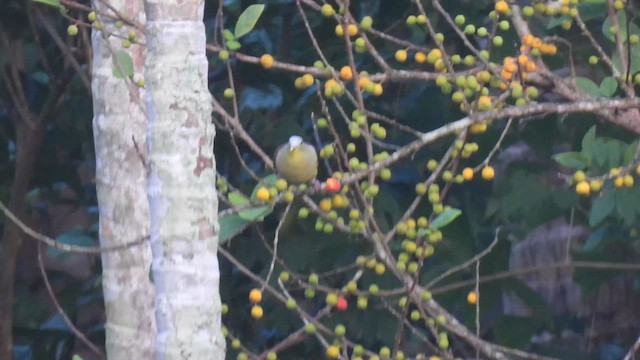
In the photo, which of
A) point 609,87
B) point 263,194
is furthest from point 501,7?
point 263,194

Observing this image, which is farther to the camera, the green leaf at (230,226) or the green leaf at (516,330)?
the green leaf at (516,330)

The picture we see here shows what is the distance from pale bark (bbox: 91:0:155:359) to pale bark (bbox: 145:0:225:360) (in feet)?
1.58

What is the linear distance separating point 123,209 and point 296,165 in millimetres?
313

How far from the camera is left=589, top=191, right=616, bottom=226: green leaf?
84.0 inches

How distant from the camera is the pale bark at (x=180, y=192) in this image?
1.32m

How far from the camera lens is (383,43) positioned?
2.85m

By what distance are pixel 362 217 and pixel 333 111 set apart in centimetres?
87

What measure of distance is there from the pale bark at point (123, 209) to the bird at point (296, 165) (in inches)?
9.6

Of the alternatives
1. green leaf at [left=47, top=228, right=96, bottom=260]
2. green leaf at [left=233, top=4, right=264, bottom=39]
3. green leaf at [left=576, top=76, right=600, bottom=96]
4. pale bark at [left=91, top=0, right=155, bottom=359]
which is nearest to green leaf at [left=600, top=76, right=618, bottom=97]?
green leaf at [left=576, top=76, right=600, bottom=96]

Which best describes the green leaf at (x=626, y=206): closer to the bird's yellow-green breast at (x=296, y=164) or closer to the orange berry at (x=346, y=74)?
the orange berry at (x=346, y=74)

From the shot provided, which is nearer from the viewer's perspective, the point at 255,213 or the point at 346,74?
the point at 255,213

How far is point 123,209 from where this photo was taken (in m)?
1.85

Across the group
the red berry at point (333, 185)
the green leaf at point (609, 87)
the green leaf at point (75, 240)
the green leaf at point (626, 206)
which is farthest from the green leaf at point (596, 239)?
the red berry at point (333, 185)

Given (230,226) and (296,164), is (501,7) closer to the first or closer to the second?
(296,164)
